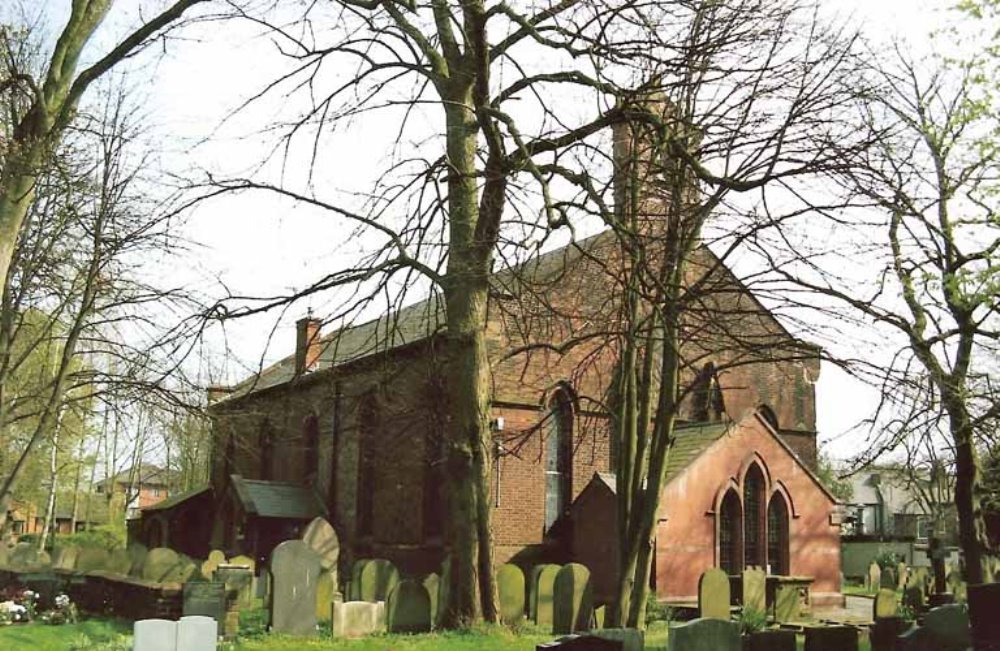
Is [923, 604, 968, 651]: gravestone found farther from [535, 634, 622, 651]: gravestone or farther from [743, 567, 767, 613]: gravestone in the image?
[743, 567, 767, 613]: gravestone

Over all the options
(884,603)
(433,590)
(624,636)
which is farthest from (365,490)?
(624,636)

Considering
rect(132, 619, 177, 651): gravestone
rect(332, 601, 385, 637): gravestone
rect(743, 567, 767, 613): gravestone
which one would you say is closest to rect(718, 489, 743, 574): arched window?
rect(743, 567, 767, 613): gravestone

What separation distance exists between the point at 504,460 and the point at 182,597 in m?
9.41

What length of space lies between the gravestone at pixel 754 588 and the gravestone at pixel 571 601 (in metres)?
5.81

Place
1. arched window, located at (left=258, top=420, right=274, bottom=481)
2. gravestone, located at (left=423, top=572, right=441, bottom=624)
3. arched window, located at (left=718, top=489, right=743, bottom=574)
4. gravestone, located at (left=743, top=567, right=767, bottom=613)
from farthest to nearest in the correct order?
arched window, located at (left=258, top=420, right=274, bottom=481) → arched window, located at (left=718, top=489, right=743, bottom=574) → gravestone, located at (left=743, top=567, right=767, bottom=613) → gravestone, located at (left=423, top=572, right=441, bottom=624)

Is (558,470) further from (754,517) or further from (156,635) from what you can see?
(156,635)

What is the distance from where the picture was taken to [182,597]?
17031 mm

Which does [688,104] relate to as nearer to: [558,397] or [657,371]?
[657,371]

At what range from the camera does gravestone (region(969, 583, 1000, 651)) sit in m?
11.0

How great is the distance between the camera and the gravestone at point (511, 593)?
56.9ft

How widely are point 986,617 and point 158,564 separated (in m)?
16.3

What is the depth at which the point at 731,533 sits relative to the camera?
24.8 metres

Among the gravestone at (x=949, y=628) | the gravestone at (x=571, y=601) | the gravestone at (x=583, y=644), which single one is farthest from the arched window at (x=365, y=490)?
the gravestone at (x=583, y=644)

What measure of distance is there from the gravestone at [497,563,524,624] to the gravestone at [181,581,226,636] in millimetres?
4503
